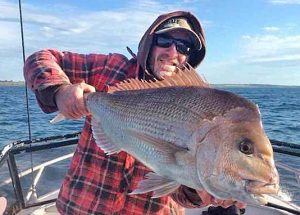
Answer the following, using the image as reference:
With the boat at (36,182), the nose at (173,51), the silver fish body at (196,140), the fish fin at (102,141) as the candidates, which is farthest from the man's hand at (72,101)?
the boat at (36,182)

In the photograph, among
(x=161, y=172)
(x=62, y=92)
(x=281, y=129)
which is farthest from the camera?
(x=281, y=129)

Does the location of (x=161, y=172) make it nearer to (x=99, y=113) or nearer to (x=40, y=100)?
(x=99, y=113)

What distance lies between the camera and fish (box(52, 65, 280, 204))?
6.40 ft

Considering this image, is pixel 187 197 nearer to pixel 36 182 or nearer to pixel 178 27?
pixel 178 27

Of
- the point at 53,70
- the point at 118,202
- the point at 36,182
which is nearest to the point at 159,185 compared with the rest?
the point at 118,202

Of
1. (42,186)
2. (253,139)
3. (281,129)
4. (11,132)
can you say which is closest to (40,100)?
(253,139)

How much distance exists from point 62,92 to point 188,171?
3.61 ft

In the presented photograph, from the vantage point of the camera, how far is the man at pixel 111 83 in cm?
310

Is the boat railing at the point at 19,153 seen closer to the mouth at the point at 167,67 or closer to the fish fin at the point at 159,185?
the mouth at the point at 167,67

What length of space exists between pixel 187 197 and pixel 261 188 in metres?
1.22

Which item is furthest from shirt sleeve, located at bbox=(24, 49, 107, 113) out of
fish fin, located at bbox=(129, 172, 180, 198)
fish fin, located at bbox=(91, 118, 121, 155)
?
fish fin, located at bbox=(129, 172, 180, 198)

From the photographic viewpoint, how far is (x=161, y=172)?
2.24 metres

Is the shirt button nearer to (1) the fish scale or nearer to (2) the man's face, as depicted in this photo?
(1) the fish scale

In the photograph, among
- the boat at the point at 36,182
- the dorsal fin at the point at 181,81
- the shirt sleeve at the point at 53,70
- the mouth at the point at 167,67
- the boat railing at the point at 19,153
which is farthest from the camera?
the boat at the point at 36,182
